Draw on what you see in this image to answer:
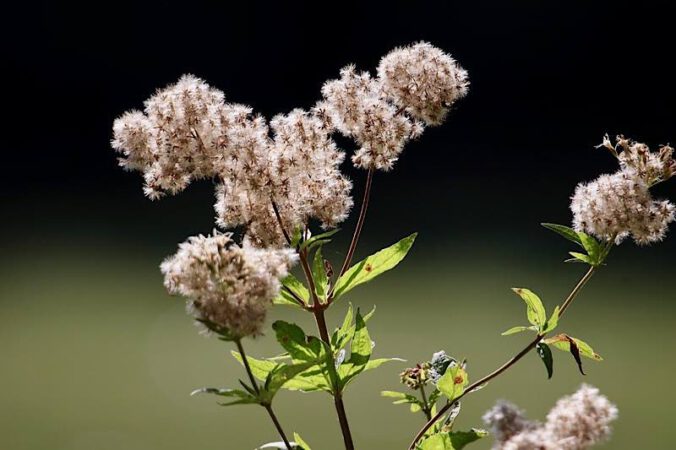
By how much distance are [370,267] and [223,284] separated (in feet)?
0.64

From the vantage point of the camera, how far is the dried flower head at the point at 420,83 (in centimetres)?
63

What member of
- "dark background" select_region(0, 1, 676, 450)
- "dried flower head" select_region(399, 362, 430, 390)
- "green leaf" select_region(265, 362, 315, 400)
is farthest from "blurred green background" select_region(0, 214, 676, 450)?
"green leaf" select_region(265, 362, 315, 400)

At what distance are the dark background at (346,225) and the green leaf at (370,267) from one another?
250 millimetres

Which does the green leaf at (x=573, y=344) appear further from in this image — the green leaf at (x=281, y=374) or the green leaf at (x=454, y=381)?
the green leaf at (x=281, y=374)

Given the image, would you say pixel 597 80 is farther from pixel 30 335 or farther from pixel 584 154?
pixel 30 335

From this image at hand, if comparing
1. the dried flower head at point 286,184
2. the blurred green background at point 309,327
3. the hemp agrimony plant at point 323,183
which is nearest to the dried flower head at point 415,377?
the hemp agrimony plant at point 323,183

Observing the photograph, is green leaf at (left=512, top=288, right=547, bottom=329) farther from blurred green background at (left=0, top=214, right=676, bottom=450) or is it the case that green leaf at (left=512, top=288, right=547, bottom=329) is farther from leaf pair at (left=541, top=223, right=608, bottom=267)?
blurred green background at (left=0, top=214, right=676, bottom=450)

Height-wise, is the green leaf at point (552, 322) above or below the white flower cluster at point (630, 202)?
below

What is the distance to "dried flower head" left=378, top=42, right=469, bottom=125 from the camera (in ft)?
2.06

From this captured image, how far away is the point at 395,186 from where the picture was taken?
2570 millimetres

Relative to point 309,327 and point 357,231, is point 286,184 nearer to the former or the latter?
point 357,231

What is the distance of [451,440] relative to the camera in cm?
55

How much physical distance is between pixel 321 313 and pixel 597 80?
2.74 m

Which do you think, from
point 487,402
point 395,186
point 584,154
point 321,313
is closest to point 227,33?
point 395,186
